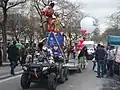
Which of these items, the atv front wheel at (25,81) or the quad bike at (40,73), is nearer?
the quad bike at (40,73)

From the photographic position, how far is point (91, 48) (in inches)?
2008

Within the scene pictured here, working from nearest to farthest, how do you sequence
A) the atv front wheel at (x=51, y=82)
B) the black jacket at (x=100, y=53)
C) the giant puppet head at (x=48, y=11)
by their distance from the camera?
the atv front wheel at (x=51, y=82)
the giant puppet head at (x=48, y=11)
the black jacket at (x=100, y=53)

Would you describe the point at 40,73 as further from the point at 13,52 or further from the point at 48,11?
the point at 13,52

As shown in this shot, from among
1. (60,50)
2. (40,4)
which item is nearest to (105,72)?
(60,50)

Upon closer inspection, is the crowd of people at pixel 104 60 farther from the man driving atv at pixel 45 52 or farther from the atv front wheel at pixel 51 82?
the atv front wheel at pixel 51 82

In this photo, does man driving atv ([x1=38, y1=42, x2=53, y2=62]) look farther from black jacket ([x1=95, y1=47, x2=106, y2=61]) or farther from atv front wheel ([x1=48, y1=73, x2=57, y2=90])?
black jacket ([x1=95, y1=47, x2=106, y2=61])

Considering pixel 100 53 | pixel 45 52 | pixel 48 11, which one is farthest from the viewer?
pixel 100 53

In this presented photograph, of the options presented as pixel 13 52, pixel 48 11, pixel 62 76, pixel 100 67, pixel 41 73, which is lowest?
pixel 62 76

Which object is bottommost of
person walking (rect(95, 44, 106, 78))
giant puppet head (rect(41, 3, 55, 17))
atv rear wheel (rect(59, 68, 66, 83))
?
atv rear wheel (rect(59, 68, 66, 83))

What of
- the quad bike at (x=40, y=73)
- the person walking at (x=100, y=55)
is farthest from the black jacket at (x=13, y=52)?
the quad bike at (x=40, y=73)

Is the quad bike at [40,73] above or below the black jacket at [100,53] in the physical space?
below

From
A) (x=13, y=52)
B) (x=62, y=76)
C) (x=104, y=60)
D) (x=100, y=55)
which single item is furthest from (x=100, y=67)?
(x=13, y=52)

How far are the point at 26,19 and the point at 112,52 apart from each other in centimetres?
4832

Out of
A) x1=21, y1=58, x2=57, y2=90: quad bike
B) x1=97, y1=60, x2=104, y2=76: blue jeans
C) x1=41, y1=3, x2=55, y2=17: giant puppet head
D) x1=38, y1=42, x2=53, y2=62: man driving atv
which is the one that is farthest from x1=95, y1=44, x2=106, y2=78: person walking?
x1=21, y1=58, x2=57, y2=90: quad bike
